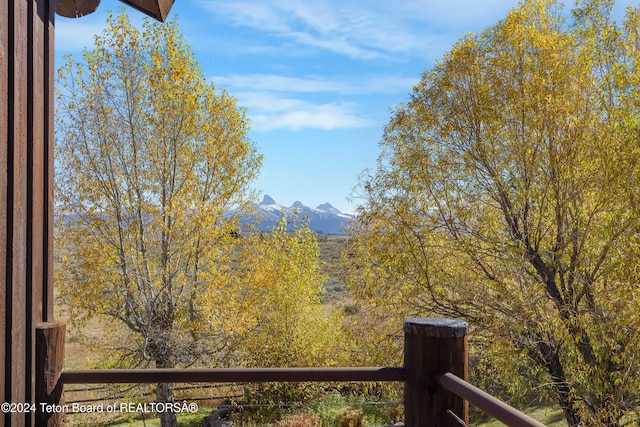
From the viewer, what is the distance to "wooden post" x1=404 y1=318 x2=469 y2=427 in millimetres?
1793

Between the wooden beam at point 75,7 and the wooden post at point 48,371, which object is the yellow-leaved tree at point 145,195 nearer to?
the wooden beam at point 75,7

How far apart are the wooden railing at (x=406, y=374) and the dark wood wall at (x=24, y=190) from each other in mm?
65

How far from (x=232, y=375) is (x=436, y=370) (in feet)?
2.38

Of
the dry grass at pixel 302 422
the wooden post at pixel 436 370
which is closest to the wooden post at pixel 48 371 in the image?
the wooden post at pixel 436 370

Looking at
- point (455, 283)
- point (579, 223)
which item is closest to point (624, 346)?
point (579, 223)

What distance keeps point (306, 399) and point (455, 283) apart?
4803mm

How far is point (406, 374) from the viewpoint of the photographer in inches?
72.9

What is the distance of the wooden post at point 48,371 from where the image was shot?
1818 millimetres

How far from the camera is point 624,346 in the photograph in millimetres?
5910

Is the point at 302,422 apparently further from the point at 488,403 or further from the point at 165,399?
the point at 488,403

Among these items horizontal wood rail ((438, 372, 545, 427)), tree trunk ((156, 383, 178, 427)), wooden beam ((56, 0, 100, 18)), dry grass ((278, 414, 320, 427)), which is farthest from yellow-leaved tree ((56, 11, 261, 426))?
horizontal wood rail ((438, 372, 545, 427))

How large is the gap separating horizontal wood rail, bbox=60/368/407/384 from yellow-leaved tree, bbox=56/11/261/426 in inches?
273

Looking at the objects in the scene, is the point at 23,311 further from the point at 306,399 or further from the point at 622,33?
the point at 306,399

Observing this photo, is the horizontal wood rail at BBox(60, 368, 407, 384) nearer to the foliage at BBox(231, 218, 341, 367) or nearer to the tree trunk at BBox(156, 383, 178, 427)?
the tree trunk at BBox(156, 383, 178, 427)
